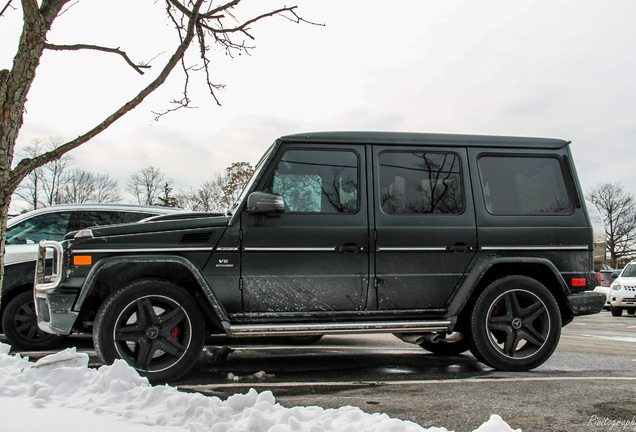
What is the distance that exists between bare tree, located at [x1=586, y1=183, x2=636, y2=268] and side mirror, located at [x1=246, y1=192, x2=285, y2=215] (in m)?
49.6

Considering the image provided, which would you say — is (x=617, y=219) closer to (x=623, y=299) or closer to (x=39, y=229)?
(x=623, y=299)

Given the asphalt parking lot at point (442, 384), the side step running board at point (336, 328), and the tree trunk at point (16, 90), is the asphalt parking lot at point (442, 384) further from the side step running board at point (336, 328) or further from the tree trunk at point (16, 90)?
the tree trunk at point (16, 90)

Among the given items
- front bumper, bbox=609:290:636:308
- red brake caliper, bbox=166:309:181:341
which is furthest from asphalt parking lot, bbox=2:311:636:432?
front bumper, bbox=609:290:636:308

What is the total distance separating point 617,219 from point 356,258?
171ft

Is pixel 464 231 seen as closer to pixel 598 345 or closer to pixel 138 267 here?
pixel 138 267

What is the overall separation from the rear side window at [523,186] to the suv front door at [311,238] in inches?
51.7

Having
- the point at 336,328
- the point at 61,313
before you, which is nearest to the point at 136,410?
the point at 61,313

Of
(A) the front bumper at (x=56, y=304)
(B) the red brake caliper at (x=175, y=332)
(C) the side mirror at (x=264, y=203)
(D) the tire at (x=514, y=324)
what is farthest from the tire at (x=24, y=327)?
(D) the tire at (x=514, y=324)

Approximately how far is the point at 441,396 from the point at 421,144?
2413mm

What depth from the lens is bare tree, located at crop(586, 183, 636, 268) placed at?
47.9 meters

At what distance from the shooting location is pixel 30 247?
710 centimetres

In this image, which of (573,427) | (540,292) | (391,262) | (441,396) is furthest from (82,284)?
(540,292)

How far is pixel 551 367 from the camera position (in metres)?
5.30

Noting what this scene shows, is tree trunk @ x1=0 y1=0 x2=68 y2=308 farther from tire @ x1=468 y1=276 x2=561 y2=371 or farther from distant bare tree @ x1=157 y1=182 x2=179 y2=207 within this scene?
distant bare tree @ x1=157 y1=182 x2=179 y2=207
